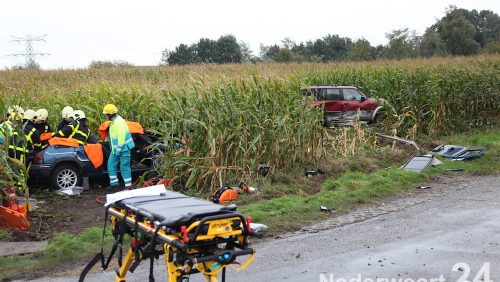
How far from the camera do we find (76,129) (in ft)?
41.0

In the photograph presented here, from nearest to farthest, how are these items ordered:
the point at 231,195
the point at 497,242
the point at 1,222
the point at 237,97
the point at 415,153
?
the point at 497,242, the point at 1,222, the point at 231,195, the point at 237,97, the point at 415,153

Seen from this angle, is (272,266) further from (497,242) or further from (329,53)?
(329,53)

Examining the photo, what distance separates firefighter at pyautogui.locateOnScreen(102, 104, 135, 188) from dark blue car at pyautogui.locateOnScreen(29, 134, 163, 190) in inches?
16.8

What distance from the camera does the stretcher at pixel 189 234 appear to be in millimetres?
4613

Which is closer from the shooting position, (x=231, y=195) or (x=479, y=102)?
(x=231, y=195)

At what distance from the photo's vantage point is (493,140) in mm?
19297

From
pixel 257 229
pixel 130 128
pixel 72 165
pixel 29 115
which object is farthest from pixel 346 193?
pixel 29 115

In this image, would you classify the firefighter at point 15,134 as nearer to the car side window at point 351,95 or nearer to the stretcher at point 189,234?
the stretcher at point 189,234

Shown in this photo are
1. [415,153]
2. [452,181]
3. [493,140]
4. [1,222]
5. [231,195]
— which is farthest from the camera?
[493,140]

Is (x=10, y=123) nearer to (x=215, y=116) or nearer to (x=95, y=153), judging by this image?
(x=95, y=153)

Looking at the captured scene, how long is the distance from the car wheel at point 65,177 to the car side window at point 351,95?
1291cm

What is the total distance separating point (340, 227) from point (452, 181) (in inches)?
213

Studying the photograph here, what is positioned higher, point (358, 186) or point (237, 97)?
point (237, 97)

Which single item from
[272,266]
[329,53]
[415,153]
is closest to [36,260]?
[272,266]
